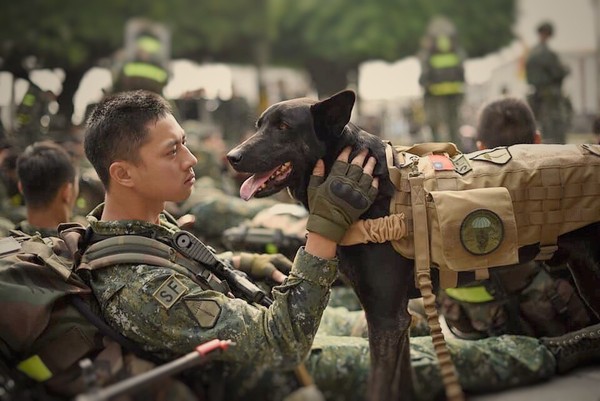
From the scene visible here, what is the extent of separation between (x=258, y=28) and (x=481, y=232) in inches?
1015

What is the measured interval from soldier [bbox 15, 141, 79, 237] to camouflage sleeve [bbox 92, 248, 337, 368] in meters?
1.75

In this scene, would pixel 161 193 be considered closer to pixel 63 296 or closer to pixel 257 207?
pixel 63 296

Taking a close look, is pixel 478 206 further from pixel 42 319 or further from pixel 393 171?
pixel 42 319

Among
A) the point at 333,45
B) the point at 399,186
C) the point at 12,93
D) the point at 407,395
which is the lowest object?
the point at 407,395

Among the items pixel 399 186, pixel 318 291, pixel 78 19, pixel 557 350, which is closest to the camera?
pixel 318 291

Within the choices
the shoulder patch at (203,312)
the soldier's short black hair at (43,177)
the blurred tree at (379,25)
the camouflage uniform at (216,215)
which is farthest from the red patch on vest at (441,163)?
the blurred tree at (379,25)

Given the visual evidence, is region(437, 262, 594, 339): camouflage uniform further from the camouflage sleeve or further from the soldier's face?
the soldier's face

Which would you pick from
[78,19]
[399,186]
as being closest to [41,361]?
[399,186]

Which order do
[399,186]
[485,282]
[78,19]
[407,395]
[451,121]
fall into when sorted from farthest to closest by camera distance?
[78,19]
[451,121]
[485,282]
[407,395]
[399,186]

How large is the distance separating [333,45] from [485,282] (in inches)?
1033

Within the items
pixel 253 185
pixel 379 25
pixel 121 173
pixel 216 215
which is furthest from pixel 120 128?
pixel 379 25

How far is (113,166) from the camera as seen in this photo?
8.21ft

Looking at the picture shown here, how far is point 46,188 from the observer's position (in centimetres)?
400

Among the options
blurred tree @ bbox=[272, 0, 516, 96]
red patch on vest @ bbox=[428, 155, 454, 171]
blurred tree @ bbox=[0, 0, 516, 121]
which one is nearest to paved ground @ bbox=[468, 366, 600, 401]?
red patch on vest @ bbox=[428, 155, 454, 171]
